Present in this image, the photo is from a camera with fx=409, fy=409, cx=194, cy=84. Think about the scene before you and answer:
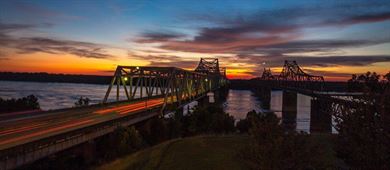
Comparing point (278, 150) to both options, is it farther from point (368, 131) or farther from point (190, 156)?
point (190, 156)

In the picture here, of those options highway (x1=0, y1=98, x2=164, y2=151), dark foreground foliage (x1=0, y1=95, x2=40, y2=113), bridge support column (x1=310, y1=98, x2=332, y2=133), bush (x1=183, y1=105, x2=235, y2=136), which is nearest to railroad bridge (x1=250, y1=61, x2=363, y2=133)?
bridge support column (x1=310, y1=98, x2=332, y2=133)

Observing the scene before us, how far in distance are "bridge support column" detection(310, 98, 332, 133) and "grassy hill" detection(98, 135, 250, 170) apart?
174ft

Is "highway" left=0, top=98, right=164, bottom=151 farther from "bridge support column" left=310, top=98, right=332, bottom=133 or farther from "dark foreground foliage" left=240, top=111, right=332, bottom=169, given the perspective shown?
"bridge support column" left=310, top=98, right=332, bottom=133

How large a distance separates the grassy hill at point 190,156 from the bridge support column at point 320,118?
174 feet

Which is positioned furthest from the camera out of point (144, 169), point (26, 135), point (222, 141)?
point (222, 141)

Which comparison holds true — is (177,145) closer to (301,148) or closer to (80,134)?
(80,134)

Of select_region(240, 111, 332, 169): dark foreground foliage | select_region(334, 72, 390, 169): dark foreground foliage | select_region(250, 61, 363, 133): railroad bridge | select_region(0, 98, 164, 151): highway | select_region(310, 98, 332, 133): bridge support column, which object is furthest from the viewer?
select_region(310, 98, 332, 133): bridge support column

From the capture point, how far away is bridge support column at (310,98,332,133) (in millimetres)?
81250

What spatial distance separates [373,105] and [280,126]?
4561 millimetres

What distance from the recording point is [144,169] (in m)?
24.6

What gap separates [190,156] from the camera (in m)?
27.0

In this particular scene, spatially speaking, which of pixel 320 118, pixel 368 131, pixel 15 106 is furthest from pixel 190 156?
pixel 320 118

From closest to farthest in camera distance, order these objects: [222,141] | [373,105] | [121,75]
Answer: [373,105] < [222,141] < [121,75]

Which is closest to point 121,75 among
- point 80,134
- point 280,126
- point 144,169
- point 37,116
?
point 37,116
